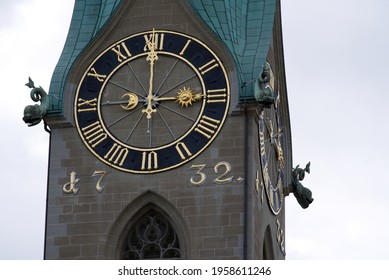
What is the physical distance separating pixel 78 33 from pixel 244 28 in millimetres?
3220

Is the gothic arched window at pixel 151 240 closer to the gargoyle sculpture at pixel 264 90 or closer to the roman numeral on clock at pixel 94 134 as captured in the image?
the roman numeral on clock at pixel 94 134

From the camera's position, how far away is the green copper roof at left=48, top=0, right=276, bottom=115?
2131 inches

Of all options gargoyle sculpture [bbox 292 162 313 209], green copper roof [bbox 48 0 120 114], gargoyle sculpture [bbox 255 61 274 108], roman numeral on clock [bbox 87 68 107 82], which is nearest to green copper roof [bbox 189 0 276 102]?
gargoyle sculpture [bbox 255 61 274 108]

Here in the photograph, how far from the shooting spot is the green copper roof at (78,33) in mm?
54594

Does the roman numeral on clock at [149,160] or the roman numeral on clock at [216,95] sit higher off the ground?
the roman numeral on clock at [216,95]

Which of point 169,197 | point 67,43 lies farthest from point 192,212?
point 67,43

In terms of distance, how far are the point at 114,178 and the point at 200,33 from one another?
3.28 m

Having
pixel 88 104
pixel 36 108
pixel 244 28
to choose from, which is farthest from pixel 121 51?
pixel 244 28

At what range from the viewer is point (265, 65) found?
54.0m

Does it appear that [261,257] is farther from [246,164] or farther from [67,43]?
[67,43]

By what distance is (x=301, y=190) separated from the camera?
2244 inches

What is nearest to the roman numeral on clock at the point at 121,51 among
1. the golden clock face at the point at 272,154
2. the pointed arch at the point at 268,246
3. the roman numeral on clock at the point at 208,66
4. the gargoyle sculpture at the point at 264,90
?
the roman numeral on clock at the point at 208,66

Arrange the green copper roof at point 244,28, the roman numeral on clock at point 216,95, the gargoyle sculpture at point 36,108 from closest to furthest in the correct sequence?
the roman numeral on clock at point 216,95 → the green copper roof at point 244,28 → the gargoyle sculpture at point 36,108

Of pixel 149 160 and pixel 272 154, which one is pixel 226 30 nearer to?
pixel 272 154
